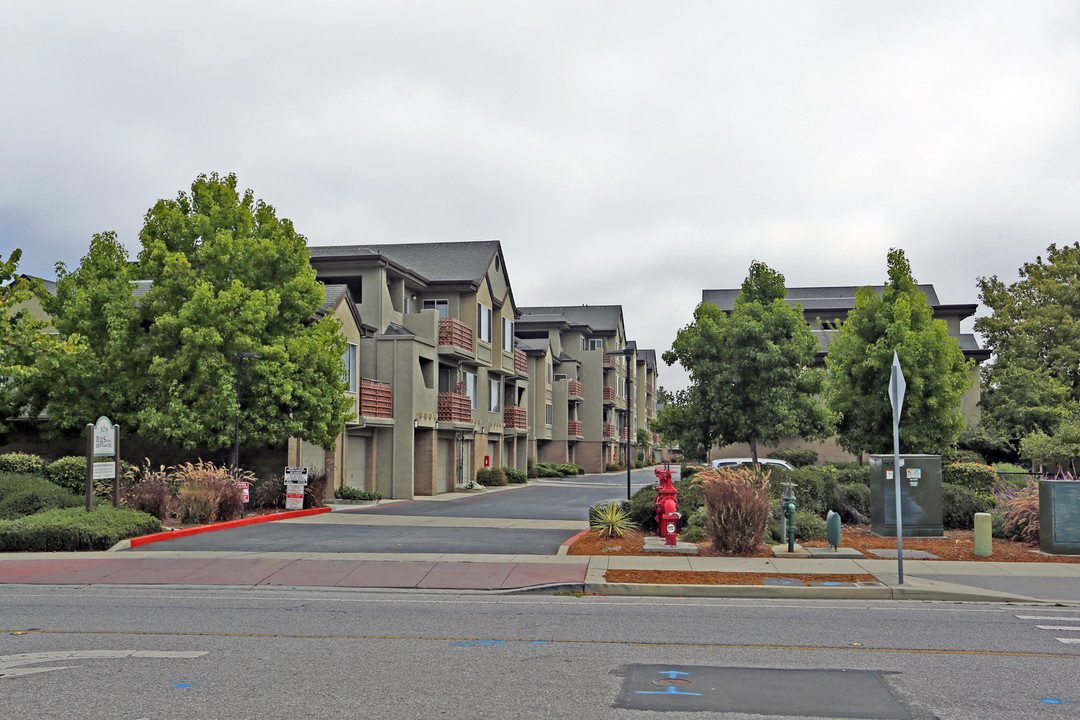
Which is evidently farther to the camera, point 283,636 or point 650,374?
point 650,374

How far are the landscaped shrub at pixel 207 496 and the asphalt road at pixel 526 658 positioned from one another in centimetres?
857

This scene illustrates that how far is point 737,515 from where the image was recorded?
52.5 ft

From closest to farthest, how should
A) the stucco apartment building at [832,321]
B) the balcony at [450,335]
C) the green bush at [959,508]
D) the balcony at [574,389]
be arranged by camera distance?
the green bush at [959,508] → the balcony at [450,335] → the stucco apartment building at [832,321] → the balcony at [574,389]

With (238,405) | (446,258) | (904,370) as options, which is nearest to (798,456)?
(904,370)

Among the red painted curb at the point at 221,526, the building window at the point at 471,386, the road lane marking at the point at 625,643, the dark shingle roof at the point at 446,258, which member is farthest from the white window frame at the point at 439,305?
the road lane marking at the point at 625,643

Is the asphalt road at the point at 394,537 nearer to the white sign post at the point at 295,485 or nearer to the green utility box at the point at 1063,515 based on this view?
the white sign post at the point at 295,485

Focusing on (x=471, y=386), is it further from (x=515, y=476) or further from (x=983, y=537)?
(x=983, y=537)

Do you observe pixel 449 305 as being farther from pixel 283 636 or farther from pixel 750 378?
pixel 283 636

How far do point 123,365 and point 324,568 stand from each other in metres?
14.1

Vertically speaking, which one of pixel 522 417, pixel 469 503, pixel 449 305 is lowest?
pixel 469 503

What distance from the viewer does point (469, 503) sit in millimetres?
31047

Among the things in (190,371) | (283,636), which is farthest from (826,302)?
(283,636)

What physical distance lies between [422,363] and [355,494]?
808 cm

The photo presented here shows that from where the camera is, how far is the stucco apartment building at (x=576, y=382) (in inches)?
2366
